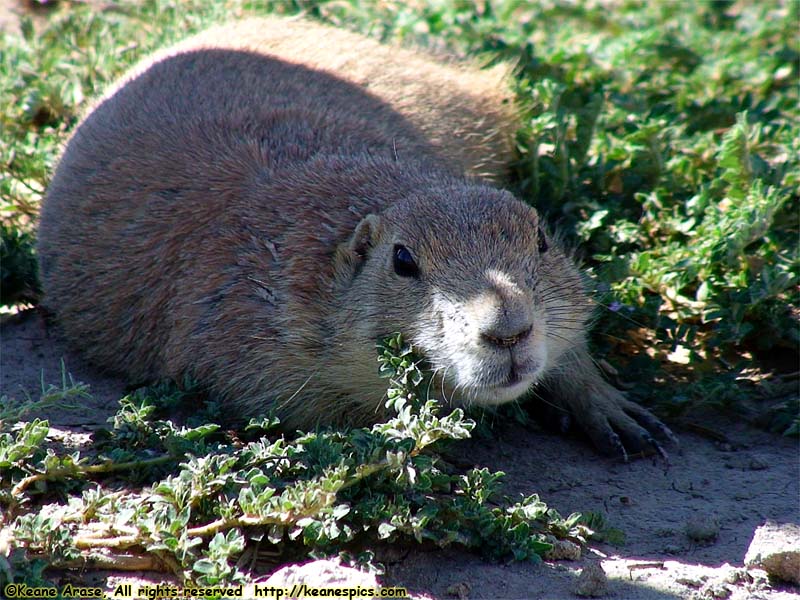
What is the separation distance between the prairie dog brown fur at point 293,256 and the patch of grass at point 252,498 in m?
0.39

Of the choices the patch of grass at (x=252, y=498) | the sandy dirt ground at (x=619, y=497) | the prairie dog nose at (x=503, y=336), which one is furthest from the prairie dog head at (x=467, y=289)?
the sandy dirt ground at (x=619, y=497)

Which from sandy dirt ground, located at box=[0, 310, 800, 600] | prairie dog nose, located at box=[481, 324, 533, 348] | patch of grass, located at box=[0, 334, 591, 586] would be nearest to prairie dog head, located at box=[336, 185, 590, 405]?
prairie dog nose, located at box=[481, 324, 533, 348]

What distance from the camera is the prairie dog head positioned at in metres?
4.21

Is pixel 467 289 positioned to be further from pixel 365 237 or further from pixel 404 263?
pixel 365 237

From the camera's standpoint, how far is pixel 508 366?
13.7 ft

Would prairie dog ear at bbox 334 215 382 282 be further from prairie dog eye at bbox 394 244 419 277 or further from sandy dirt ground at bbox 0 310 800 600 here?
sandy dirt ground at bbox 0 310 800 600

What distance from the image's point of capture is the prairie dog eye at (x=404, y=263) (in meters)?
4.64

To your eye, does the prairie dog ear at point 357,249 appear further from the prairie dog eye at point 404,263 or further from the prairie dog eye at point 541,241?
the prairie dog eye at point 541,241

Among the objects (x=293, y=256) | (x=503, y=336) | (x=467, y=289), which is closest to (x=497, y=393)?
(x=503, y=336)

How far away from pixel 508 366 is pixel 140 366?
2.25 metres

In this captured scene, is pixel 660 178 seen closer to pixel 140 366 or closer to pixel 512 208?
pixel 512 208

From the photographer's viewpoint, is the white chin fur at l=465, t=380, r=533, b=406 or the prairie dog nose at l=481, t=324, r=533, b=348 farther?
the white chin fur at l=465, t=380, r=533, b=406

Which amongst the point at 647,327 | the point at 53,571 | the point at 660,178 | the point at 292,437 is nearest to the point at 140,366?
the point at 292,437

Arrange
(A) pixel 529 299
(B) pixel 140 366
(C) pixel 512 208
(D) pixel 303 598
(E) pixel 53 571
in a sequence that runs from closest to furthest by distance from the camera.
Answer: (D) pixel 303 598 → (E) pixel 53 571 → (A) pixel 529 299 → (C) pixel 512 208 → (B) pixel 140 366
